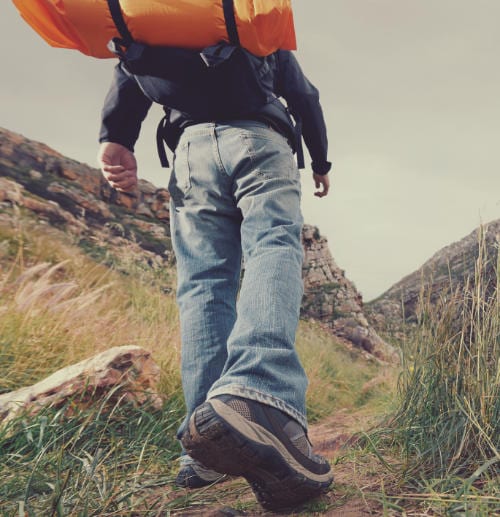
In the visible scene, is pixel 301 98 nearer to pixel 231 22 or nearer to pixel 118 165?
pixel 231 22

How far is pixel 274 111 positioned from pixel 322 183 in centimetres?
68

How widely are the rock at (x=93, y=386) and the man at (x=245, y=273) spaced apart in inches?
24.0

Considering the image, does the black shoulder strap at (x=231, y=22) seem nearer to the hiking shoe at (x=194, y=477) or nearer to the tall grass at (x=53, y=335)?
the hiking shoe at (x=194, y=477)

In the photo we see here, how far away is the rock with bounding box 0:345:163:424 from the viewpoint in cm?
227

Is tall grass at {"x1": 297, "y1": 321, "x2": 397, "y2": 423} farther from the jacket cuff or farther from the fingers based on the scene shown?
the fingers

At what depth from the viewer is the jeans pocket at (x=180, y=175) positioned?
1757 mm

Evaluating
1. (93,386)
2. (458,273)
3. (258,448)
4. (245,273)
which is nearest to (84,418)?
(93,386)

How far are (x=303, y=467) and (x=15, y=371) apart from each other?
2170 millimetres

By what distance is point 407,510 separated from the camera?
129 centimetres

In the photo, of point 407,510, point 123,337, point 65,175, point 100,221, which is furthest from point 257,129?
point 65,175

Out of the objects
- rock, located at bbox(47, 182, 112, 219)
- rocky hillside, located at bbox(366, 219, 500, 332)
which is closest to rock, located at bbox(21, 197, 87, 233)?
rock, located at bbox(47, 182, 112, 219)

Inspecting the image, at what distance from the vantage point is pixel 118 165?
7.25ft

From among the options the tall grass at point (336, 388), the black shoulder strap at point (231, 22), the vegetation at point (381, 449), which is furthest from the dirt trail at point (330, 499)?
the tall grass at point (336, 388)

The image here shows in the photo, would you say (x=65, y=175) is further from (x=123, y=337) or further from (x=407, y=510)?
(x=407, y=510)
